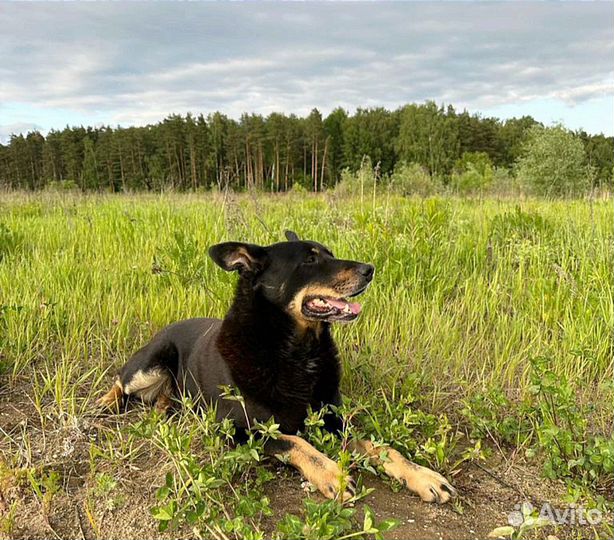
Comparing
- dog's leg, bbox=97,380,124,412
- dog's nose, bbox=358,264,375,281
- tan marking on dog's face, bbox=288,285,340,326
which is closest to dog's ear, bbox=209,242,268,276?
tan marking on dog's face, bbox=288,285,340,326

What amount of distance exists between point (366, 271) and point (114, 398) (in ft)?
5.74

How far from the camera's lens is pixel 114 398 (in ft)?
9.89

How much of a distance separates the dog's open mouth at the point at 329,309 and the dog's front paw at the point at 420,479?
29.5 inches

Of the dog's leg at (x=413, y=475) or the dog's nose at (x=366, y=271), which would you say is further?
the dog's nose at (x=366, y=271)

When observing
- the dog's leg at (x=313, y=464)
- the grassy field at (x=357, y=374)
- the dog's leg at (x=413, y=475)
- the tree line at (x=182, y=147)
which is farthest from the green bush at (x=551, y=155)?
the dog's leg at (x=313, y=464)

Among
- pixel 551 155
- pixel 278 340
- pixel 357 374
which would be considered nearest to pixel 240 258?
pixel 278 340

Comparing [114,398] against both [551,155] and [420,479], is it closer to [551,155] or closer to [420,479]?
[420,479]

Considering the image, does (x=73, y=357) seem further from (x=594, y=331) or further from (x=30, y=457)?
(x=594, y=331)

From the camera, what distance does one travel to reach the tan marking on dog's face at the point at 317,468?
6.81ft

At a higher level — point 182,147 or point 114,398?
point 182,147

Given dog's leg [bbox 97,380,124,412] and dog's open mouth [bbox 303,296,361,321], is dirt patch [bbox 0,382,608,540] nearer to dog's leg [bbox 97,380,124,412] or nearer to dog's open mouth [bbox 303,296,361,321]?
dog's leg [bbox 97,380,124,412]

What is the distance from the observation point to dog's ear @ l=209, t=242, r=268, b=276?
8.87 feet

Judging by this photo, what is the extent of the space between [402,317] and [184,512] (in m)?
2.29

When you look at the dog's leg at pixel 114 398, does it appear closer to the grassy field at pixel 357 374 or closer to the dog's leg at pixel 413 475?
the grassy field at pixel 357 374
